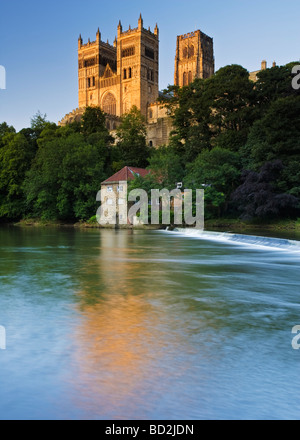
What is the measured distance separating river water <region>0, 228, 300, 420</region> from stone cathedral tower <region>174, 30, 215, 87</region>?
105 metres

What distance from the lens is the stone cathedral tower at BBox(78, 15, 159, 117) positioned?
104m

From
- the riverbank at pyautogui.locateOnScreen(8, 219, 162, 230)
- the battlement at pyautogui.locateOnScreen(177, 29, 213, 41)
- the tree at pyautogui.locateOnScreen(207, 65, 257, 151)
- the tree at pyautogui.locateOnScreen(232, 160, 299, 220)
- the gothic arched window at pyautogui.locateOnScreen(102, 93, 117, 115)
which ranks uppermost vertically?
the battlement at pyautogui.locateOnScreen(177, 29, 213, 41)

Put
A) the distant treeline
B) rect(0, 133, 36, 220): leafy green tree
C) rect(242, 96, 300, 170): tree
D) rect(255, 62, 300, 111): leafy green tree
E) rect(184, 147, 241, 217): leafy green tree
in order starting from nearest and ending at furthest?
1. the distant treeline
2. rect(242, 96, 300, 170): tree
3. rect(184, 147, 241, 217): leafy green tree
4. rect(255, 62, 300, 111): leafy green tree
5. rect(0, 133, 36, 220): leafy green tree

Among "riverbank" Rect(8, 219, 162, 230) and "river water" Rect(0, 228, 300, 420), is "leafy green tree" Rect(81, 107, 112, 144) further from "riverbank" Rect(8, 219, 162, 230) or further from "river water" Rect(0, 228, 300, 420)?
"river water" Rect(0, 228, 300, 420)

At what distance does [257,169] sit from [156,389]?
37.3m

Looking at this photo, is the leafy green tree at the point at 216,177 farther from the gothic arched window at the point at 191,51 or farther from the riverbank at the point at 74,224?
the gothic arched window at the point at 191,51

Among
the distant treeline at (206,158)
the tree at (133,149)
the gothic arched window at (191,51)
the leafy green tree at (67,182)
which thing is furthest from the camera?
the gothic arched window at (191,51)

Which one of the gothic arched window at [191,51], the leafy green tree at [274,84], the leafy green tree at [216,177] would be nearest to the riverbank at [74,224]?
the leafy green tree at [216,177]

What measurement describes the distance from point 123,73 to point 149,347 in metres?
109

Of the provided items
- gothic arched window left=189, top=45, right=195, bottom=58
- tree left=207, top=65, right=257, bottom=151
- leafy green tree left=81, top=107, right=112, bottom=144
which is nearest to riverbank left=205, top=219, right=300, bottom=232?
tree left=207, top=65, right=257, bottom=151

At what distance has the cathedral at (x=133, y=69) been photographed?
342 ft

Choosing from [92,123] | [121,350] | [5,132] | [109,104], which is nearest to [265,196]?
[121,350]

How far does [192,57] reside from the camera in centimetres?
10925

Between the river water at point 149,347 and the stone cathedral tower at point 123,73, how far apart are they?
9564 centimetres
